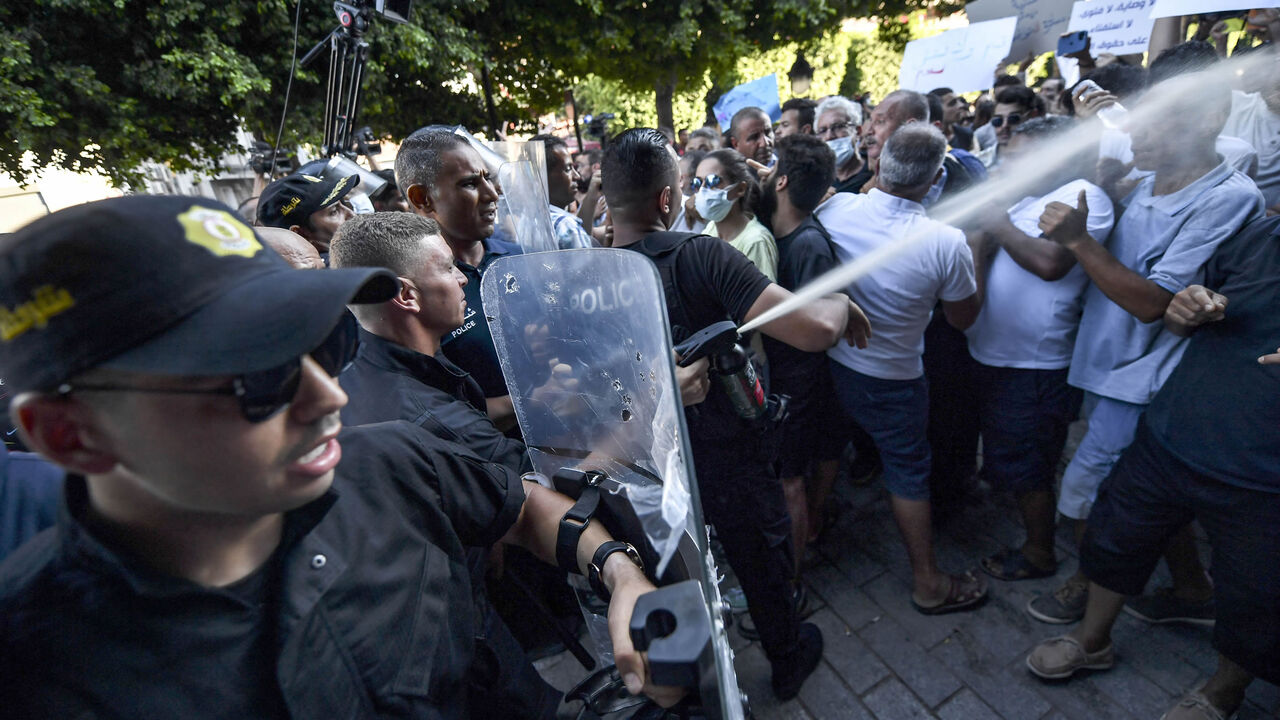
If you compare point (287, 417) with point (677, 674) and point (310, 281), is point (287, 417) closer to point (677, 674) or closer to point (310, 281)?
point (310, 281)

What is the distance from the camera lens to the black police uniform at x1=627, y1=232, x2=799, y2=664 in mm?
2311

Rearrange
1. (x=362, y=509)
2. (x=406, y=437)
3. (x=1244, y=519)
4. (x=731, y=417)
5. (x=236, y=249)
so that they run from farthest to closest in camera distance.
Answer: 1. (x=731, y=417)
2. (x=1244, y=519)
3. (x=406, y=437)
4. (x=362, y=509)
5. (x=236, y=249)

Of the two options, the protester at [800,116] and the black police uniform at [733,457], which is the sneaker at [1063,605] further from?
the protester at [800,116]

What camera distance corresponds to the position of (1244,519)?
2.09 m

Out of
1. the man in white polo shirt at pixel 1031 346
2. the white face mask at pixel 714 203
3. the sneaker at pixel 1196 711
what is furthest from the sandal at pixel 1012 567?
the white face mask at pixel 714 203

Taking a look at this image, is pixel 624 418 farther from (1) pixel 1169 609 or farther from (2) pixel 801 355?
(1) pixel 1169 609

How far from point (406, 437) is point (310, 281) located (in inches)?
21.2

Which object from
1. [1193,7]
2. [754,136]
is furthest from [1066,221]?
[754,136]

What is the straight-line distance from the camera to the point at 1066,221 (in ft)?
8.34

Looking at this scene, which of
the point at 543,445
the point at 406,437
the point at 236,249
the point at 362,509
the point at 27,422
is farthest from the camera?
the point at 543,445

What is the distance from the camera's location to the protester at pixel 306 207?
3582 mm

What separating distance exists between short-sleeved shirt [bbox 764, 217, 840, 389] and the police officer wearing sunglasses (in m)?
2.33

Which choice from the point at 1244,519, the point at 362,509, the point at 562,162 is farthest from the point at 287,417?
the point at 562,162

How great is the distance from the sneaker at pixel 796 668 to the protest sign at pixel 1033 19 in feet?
21.1
